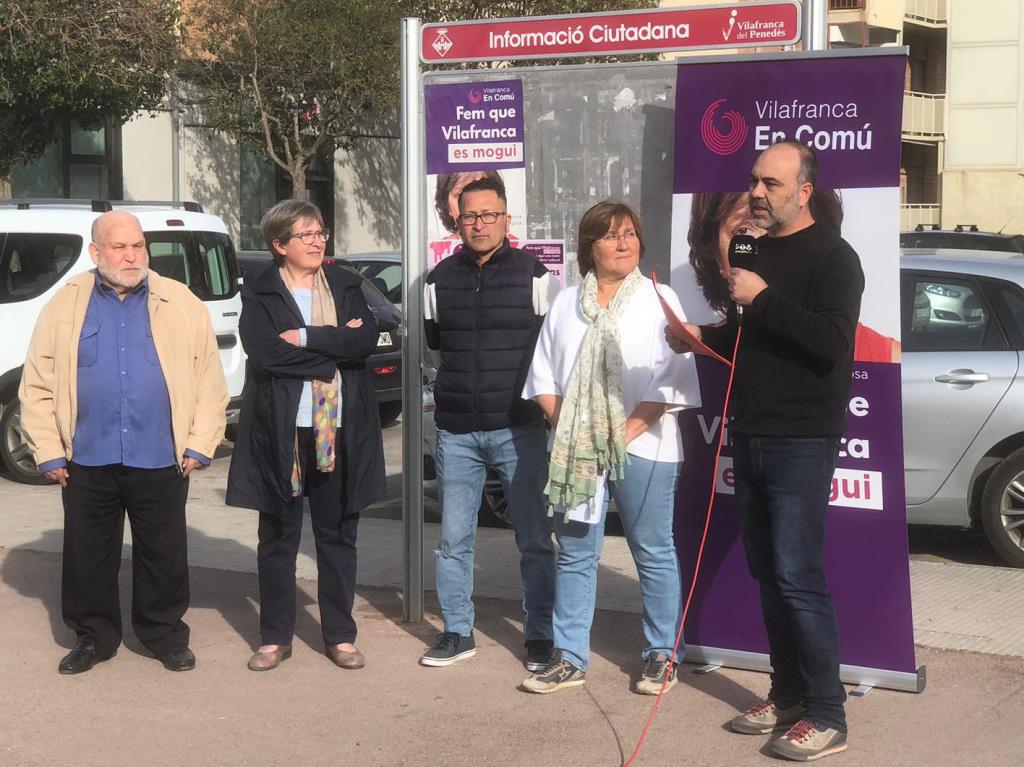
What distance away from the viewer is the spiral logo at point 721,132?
5434mm

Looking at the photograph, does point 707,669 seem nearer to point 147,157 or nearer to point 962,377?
point 962,377

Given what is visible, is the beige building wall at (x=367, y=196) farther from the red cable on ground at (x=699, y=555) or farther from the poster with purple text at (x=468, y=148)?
the red cable on ground at (x=699, y=555)

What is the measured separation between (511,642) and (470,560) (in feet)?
1.68

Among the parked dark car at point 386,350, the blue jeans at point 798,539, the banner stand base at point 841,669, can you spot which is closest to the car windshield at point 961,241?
the parked dark car at point 386,350

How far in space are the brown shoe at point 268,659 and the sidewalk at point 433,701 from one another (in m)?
0.05

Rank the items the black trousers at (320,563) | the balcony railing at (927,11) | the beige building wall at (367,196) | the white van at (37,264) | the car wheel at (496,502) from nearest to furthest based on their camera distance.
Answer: the black trousers at (320,563), the car wheel at (496,502), the white van at (37,264), the beige building wall at (367,196), the balcony railing at (927,11)

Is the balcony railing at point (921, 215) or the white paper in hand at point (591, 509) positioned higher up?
the balcony railing at point (921, 215)

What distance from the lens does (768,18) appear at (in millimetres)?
5535

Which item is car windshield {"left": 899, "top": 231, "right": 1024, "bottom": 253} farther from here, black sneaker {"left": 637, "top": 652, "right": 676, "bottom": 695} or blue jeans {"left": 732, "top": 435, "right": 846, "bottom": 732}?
blue jeans {"left": 732, "top": 435, "right": 846, "bottom": 732}

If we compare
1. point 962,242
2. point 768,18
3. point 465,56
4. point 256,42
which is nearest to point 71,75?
point 256,42

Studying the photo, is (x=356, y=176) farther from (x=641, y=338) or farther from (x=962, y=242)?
(x=641, y=338)

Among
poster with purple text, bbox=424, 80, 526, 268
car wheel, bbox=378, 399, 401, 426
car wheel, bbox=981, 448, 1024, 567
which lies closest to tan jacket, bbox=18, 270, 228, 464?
poster with purple text, bbox=424, 80, 526, 268

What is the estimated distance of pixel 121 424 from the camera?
573 centimetres

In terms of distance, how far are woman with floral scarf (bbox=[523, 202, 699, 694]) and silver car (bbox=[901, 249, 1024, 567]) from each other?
8.50 feet
